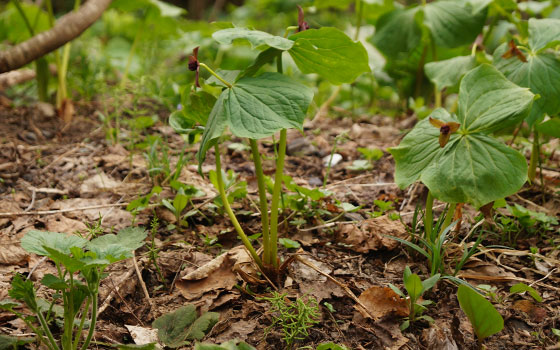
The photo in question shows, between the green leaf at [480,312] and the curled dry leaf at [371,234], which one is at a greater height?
the green leaf at [480,312]

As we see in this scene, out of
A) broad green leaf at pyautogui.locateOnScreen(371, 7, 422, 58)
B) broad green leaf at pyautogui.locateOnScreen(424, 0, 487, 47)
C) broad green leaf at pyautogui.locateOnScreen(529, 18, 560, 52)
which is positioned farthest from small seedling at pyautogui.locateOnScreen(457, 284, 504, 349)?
broad green leaf at pyautogui.locateOnScreen(371, 7, 422, 58)

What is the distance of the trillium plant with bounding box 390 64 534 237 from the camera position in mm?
1326

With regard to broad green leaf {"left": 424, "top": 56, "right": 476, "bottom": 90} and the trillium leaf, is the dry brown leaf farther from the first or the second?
broad green leaf {"left": 424, "top": 56, "right": 476, "bottom": 90}

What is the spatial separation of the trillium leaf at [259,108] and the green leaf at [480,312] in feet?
2.06

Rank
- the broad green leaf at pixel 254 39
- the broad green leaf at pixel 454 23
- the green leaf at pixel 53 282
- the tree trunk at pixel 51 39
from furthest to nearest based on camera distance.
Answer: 1. the broad green leaf at pixel 454 23
2. the tree trunk at pixel 51 39
3. the broad green leaf at pixel 254 39
4. the green leaf at pixel 53 282

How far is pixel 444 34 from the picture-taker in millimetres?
2664

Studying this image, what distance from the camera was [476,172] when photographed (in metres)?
1.35

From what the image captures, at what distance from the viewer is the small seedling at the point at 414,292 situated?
1.29m

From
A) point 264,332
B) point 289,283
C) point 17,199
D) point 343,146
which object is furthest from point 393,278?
point 17,199

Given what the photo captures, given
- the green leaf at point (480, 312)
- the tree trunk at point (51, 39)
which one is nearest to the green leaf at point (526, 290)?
the green leaf at point (480, 312)

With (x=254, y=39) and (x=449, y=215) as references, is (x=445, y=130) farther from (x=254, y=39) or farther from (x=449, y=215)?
(x=254, y=39)

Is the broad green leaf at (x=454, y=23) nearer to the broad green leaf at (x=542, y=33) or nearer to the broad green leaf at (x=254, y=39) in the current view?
the broad green leaf at (x=542, y=33)

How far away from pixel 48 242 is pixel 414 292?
0.98 metres

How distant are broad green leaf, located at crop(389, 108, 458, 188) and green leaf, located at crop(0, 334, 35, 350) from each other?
113 centimetres
